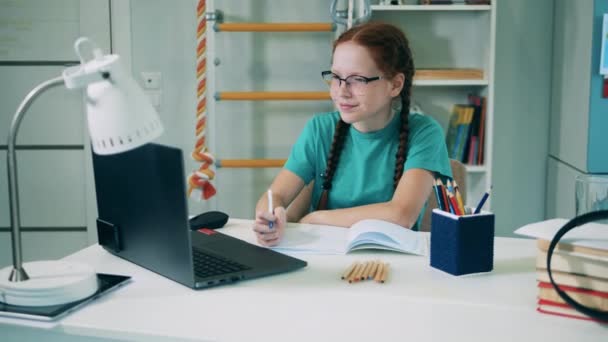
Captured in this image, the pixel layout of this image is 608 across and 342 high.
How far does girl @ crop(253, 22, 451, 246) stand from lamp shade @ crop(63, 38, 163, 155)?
2.57 ft

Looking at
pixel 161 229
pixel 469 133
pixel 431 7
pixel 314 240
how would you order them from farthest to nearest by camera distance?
pixel 469 133 → pixel 431 7 → pixel 314 240 → pixel 161 229

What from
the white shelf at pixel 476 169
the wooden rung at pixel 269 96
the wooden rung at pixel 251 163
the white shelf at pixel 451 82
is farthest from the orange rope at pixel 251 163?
the white shelf at pixel 476 169

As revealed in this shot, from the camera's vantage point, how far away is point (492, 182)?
324 centimetres

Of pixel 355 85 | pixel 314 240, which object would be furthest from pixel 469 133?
pixel 314 240

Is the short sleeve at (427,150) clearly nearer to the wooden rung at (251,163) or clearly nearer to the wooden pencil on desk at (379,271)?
the wooden pencil on desk at (379,271)

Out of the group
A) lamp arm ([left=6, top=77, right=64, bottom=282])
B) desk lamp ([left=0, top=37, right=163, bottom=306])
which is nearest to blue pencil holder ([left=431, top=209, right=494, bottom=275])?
desk lamp ([left=0, top=37, right=163, bottom=306])

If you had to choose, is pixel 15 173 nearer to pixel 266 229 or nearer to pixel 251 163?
pixel 266 229

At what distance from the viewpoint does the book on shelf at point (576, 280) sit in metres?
0.96

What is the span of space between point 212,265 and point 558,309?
0.59 metres

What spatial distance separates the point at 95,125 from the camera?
3.19 feet

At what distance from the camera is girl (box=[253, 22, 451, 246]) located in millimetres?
1761

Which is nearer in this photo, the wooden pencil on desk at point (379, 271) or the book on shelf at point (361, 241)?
the wooden pencil on desk at point (379, 271)

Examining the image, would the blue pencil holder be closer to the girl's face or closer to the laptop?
the laptop

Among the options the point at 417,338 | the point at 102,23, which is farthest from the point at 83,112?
the point at 417,338
